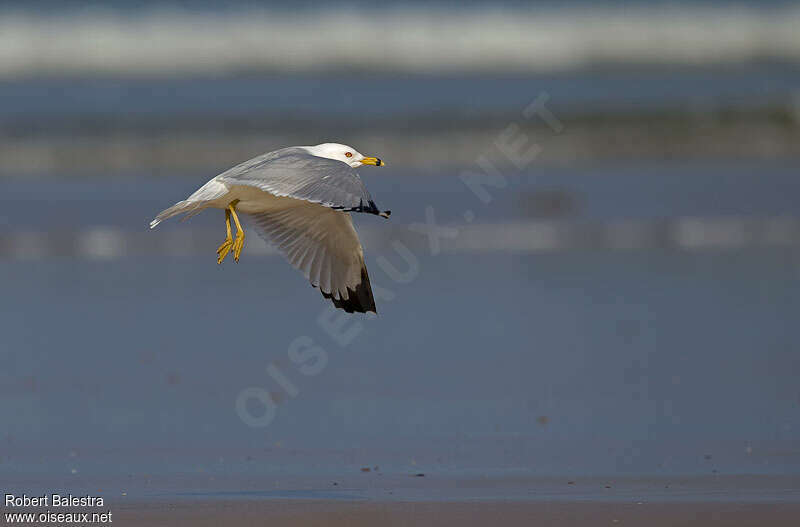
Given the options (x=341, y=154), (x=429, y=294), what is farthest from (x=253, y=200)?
(x=429, y=294)

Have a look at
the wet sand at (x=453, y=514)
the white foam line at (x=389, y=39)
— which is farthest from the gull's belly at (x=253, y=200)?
the white foam line at (x=389, y=39)

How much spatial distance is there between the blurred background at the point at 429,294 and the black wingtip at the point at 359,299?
1.63ft

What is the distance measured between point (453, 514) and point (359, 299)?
2.06 m

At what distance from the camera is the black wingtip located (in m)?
7.65

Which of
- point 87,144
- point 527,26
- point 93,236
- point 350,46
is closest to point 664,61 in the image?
point 527,26

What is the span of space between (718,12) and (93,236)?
23916mm

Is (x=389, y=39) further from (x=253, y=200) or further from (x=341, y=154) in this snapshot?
(x=253, y=200)

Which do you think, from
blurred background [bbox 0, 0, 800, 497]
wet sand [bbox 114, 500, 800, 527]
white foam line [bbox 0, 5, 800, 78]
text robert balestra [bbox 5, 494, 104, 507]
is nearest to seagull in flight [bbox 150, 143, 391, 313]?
blurred background [bbox 0, 0, 800, 497]

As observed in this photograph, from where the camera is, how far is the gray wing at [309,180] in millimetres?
6441

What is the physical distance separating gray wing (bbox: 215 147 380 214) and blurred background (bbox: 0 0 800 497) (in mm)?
1152

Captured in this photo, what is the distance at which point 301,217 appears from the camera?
A: 7.84 metres

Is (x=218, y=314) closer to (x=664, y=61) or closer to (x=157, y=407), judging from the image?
(x=157, y=407)

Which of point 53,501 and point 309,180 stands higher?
point 309,180

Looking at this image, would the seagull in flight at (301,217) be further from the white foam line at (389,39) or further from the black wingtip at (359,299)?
the white foam line at (389,39)
